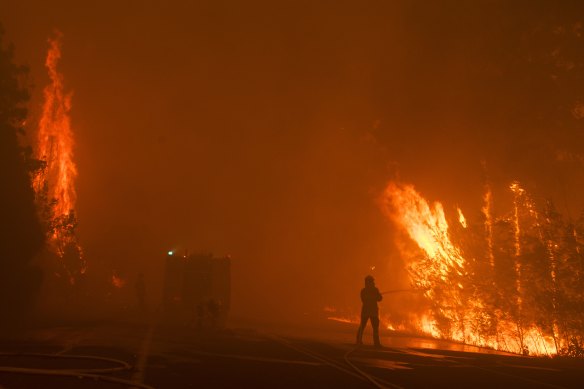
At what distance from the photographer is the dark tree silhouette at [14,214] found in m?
20.9

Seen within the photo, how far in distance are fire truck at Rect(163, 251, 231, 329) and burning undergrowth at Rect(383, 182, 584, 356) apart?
37.1ft

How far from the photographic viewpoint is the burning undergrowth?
19.4 metres

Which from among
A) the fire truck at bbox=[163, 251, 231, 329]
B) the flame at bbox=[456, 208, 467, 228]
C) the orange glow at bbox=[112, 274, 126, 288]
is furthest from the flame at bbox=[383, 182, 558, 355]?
the orange glow at bbox=[112, 274, 126, 288]

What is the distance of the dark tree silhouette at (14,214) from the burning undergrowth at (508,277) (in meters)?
20.3

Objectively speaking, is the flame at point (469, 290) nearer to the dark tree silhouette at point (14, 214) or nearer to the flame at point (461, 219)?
the flame at point (461, 219)

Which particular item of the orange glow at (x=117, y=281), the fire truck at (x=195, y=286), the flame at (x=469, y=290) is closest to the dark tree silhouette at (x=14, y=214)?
the fire truck at (x=195, y=286)

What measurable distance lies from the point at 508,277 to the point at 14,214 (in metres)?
22.6

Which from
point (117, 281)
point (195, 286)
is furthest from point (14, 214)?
point (117, 281)

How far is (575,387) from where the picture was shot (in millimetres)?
8578

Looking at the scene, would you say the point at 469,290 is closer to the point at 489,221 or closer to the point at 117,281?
the point at 489,221

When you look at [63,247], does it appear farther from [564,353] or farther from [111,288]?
[564,353]

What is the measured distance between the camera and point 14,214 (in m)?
21.8

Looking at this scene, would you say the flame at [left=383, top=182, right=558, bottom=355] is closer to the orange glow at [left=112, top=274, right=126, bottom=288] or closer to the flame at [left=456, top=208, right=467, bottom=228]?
the flame at [left=456, top=208, right=467, bottom=228]

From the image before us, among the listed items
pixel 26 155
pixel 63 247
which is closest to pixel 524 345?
pixel 26 155
